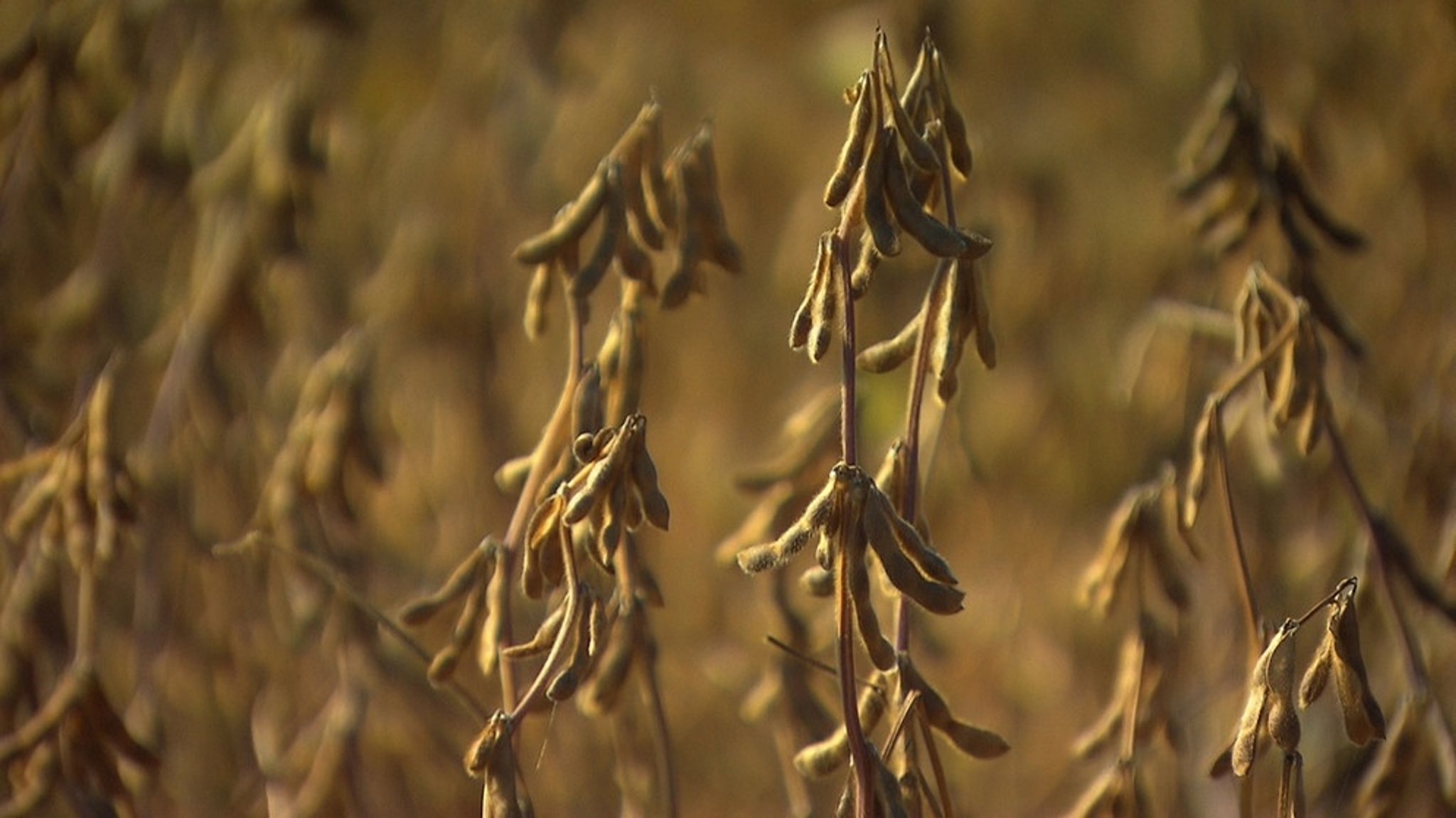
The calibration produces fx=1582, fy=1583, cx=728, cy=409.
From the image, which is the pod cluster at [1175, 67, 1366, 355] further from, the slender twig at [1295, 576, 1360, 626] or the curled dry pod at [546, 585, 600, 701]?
the curled dry pod at [546, 585, 600, 701]

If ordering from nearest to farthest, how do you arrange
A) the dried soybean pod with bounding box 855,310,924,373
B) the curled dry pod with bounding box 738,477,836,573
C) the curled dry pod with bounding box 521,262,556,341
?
the curled dry pod with bounding box 738,477,836,573 < the dried soybean pod with bounding box 855,310,924,373 < the curled dry pod with bounding box 521,262,556,341

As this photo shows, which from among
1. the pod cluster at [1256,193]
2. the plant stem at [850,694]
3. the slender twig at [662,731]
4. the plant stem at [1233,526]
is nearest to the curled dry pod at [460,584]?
the slender twig at [662,731]

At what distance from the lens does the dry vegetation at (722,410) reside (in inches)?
32.4

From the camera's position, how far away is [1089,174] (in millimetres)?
1915

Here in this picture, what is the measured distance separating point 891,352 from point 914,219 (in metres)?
0.09

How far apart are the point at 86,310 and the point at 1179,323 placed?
89cm

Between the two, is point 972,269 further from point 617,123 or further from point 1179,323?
point 617,123

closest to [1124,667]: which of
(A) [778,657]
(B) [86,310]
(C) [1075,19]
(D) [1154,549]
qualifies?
(D) [1154,549]

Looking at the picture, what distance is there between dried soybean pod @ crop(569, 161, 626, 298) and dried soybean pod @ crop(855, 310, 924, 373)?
15 centimetres

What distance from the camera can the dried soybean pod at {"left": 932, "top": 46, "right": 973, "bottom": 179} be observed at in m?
0.79

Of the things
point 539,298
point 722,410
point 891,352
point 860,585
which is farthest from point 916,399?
point 722,410

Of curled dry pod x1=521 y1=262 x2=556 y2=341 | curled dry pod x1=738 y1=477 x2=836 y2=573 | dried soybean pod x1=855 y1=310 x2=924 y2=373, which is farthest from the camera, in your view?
curled dry pod x1=521 y1=262 x2=556 y2=341

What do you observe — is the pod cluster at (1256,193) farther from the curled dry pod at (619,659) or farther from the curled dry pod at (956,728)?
the curled dry pod at (619,659)

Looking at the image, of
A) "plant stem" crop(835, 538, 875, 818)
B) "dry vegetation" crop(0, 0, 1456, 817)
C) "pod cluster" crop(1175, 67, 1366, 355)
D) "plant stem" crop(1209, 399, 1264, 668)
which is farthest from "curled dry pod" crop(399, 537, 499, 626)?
"pod cluster" crop(1175, 67, 1366, 355)
